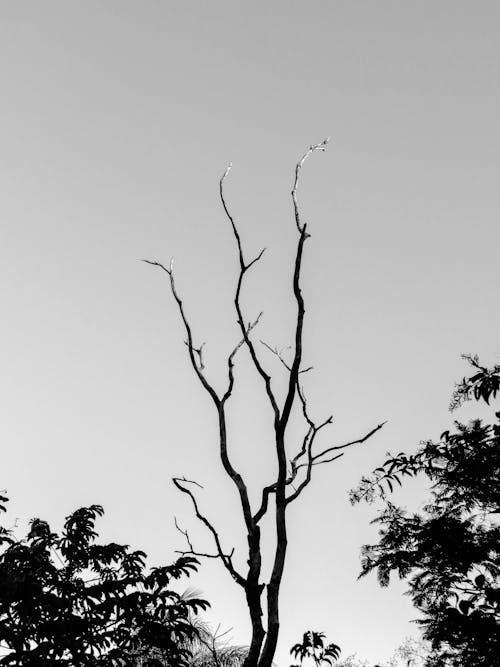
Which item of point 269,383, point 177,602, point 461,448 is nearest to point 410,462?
point 461,448

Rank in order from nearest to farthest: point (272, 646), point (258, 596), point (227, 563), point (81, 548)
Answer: point (272, 646), point (258, 596), point (227, 563), point (81, 548)

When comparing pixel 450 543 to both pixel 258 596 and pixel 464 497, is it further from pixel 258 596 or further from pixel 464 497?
pixel 464 497

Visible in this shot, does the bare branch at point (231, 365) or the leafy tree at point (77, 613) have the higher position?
the bare branch at point (231, 365)

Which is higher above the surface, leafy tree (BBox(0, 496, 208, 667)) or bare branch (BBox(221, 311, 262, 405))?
bare branch (BBox(221, 311, 262, 405))

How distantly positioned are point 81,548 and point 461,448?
15.3 ft

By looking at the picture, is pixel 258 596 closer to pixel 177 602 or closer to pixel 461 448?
pixel 177 602

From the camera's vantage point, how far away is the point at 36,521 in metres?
7.46

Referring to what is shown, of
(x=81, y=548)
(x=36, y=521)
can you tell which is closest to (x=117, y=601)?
(x=81, y=548)

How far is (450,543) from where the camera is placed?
20.1 ft

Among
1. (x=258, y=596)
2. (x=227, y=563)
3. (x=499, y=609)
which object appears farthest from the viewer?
(x=227, y=563)

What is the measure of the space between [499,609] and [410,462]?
2.03 m

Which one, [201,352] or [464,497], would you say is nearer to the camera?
[201,352]

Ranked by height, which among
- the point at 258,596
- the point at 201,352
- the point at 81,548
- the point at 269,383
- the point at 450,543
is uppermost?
the point at 201,352

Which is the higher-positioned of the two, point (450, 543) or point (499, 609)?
point (450, 543)
